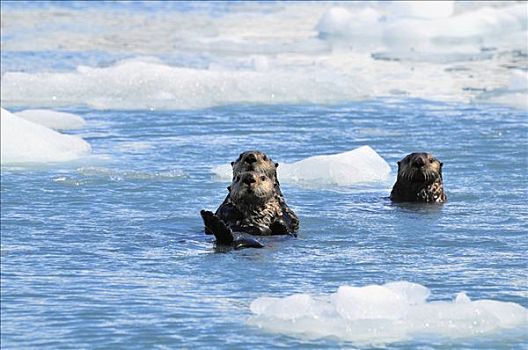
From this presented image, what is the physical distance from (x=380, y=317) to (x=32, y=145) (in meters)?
5.95

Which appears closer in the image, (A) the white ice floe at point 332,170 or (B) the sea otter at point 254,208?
(B) the sea otter at point 254,208

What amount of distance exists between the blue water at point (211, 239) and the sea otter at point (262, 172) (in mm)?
158

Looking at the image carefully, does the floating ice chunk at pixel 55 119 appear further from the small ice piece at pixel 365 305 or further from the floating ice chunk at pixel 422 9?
the floating ice chunk at pixel 422 9

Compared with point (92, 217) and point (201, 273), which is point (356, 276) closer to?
point (201, 273)

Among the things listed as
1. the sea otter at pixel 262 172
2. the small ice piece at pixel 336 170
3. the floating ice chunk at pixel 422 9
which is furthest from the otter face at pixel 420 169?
the floating ice chunk at pixel 422 9

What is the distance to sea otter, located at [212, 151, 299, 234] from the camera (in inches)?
338

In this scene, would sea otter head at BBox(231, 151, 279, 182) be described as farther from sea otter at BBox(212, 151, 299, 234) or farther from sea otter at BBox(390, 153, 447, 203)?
sea otter at BBox(390, 153, 447, 203)

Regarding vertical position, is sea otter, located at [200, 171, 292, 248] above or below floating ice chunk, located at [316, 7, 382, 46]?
below

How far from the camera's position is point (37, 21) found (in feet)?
75.9

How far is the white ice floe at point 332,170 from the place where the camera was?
10688 millimetres

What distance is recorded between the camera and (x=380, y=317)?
6340 mm

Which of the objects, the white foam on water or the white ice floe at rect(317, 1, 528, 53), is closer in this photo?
the white foam on water

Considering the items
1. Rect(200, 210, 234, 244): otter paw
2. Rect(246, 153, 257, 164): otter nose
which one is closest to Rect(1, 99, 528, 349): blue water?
Rect(200, 210, 234, 244): otter paw

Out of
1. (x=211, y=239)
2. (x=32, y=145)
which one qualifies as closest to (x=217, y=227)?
(x=211, y=239)
